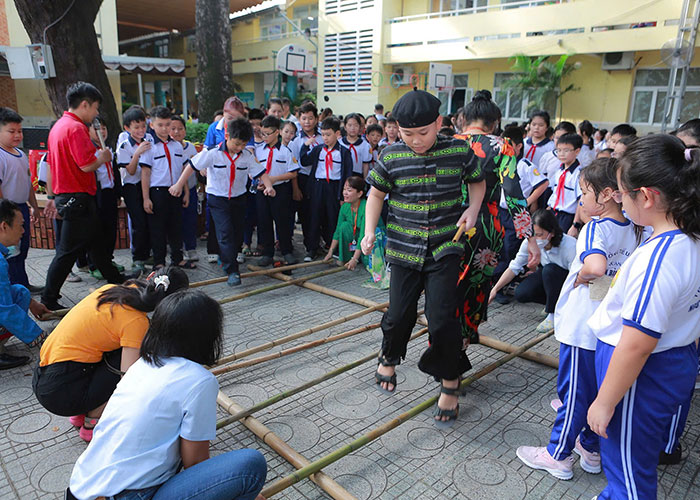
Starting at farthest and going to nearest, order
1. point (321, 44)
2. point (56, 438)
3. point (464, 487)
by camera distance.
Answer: point (321, 44) < point (56, 438) < point (464, 487)

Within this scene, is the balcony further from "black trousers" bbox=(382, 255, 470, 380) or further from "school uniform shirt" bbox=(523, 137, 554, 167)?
"black trousers" bbox=(382, 255, 470, 380)

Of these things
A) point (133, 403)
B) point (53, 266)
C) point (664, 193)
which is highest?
point (664, 193)

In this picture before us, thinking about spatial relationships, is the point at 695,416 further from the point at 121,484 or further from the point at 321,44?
the point at 321,44

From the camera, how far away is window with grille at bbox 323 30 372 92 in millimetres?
19344

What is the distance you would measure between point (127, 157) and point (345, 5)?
685 inches

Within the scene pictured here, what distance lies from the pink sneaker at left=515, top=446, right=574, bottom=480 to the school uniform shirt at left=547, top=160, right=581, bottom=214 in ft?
9.60

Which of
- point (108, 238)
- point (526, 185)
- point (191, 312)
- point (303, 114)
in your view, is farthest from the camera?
point (303, 114)

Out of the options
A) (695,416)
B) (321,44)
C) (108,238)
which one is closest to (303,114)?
(108,238)

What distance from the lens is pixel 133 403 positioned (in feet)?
5.13

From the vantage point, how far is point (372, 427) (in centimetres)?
264

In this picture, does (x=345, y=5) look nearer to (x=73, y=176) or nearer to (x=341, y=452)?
(x=73, y=176)

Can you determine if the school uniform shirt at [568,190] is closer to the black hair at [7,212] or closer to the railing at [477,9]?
the black hair at [7,212]

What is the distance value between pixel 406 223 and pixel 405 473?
1235 millimetres

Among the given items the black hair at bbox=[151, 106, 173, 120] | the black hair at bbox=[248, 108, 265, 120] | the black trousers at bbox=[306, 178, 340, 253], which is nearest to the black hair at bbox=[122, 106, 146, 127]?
the black hair at bbox=[151, 106, 173, 120]
